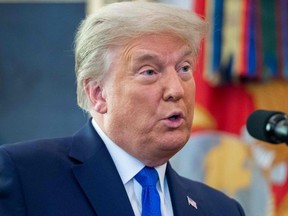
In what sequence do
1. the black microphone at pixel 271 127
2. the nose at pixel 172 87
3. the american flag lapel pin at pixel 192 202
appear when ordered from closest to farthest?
the black microphone at pixel 271 127, the nose at pixel 172 87, the american flag lapel pin at pixel 192 202

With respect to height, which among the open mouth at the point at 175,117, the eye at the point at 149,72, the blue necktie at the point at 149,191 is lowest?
the blue necktie at the point at 149,191

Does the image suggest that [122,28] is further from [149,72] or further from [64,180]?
[64,180]

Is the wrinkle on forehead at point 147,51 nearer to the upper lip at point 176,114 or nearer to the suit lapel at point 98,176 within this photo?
the upper lip at point 176,114

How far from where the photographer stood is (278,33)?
4.20 meters

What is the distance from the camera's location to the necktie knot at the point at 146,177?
2504mm

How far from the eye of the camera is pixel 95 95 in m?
2.58

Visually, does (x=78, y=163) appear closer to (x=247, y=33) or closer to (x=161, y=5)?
(x=161, y=5)

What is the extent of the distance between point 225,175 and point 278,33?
784 mm

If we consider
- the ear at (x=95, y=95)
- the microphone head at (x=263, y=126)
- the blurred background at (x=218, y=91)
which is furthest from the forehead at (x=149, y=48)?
the blurred background at (x=218, y=91)

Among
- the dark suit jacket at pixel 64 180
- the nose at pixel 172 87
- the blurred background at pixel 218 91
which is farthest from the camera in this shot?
the blurred background at pixel 218 91

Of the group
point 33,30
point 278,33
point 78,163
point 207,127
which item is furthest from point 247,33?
point 78,163

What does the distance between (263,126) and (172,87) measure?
397mm

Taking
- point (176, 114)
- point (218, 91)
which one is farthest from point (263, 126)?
point (218, 91)

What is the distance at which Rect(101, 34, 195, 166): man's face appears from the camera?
2.42 metres
